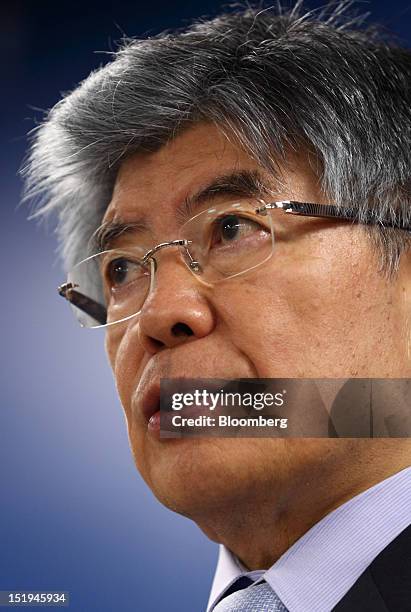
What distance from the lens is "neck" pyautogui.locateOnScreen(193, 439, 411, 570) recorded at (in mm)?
715

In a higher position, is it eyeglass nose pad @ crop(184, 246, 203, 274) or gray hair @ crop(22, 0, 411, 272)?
gray hair @ crop(22, 0, 411, 272)

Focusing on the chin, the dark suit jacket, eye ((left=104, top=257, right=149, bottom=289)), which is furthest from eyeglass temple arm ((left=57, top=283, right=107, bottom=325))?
the dark suit jacket

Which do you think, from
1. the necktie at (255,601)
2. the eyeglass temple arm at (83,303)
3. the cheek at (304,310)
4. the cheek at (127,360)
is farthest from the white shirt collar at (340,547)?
the eyeglass temple arm at (83,303)

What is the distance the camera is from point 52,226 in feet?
3.70

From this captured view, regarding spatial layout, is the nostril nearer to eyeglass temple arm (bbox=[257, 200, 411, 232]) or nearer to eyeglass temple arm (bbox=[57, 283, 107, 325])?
eyeglass temple arm (bbox=[257, 200, 411, 232])

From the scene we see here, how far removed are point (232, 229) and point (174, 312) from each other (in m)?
0.11

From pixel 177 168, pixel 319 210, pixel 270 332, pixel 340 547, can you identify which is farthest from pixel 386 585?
pixel 177 168

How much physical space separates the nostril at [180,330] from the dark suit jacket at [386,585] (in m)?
0.25

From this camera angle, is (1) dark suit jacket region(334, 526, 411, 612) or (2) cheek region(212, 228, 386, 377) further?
(2) cheek region(212, 228, 386, 377)

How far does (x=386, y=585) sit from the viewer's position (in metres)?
0.59

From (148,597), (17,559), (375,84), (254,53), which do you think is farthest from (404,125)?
(17,559)

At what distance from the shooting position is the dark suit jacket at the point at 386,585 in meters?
0.58

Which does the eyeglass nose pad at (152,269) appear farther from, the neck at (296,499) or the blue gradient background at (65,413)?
the blue gradient background at (65,413)

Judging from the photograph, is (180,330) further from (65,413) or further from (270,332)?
(65,413)
